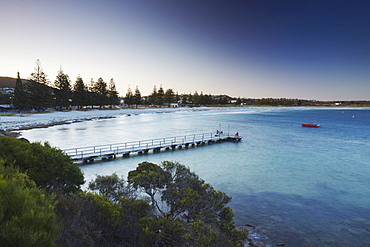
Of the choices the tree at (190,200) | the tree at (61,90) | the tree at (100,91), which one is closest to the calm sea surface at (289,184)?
the tree at (190,200)

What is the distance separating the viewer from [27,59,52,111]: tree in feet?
206

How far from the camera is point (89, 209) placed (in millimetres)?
6137

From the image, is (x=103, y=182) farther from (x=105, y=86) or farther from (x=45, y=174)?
(x=105, y=86)

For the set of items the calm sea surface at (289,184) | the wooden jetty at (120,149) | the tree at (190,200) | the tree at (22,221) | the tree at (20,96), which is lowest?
the calm sea surface at (289,184)

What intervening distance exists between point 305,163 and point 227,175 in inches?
436

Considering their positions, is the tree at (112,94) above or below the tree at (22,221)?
above

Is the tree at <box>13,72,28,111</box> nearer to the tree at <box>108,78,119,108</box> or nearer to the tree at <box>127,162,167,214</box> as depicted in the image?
the tree at <box>108,78,119,108</box>

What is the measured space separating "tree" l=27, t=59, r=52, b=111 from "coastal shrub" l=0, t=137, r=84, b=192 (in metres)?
65.8

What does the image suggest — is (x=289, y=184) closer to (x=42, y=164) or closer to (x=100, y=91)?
(x=42, y=164)

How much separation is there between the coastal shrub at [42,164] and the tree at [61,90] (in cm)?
7568

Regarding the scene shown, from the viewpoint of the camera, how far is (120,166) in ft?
67.2

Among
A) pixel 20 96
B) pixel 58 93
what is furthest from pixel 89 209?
pixel 58 93

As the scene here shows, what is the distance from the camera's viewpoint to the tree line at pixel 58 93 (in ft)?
203

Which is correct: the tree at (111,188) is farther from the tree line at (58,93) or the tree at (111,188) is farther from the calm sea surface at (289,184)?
the tree line at (58,93)
